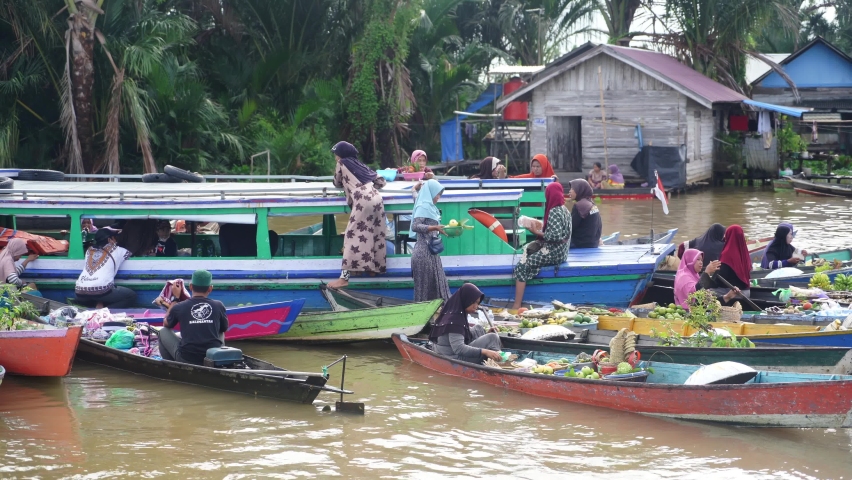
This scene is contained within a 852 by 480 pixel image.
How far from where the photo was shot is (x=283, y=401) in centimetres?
916

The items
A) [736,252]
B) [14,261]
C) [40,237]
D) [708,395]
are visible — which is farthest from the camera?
[40,237]

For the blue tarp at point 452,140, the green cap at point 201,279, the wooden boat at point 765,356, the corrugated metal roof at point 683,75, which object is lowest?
the wooden boat at point 765,356

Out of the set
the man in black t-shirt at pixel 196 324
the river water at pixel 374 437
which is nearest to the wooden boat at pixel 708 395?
the river water at pixel 374 437

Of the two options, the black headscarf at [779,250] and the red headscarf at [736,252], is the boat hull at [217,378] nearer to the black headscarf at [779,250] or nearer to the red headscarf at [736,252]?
the red headscarf at [736,252]

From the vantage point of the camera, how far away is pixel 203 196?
11844 mm

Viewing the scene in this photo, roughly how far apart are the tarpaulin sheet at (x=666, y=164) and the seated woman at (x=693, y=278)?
1536 centimetres

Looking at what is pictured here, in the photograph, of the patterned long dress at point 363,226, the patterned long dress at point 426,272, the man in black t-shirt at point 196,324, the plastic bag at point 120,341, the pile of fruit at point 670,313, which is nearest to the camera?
the man in black t-shirt at point 196,324

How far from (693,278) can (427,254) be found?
2816 mm

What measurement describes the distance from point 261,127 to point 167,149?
3.16m

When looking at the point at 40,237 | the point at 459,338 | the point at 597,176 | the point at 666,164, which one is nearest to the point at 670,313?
the point at 459,338

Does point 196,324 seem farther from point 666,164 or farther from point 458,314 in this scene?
point 666,164

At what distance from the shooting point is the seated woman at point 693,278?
424 inches

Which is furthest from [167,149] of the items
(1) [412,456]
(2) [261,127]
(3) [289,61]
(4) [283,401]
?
(1) [412,456]

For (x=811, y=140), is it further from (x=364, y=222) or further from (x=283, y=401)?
(x=283, y=401)
